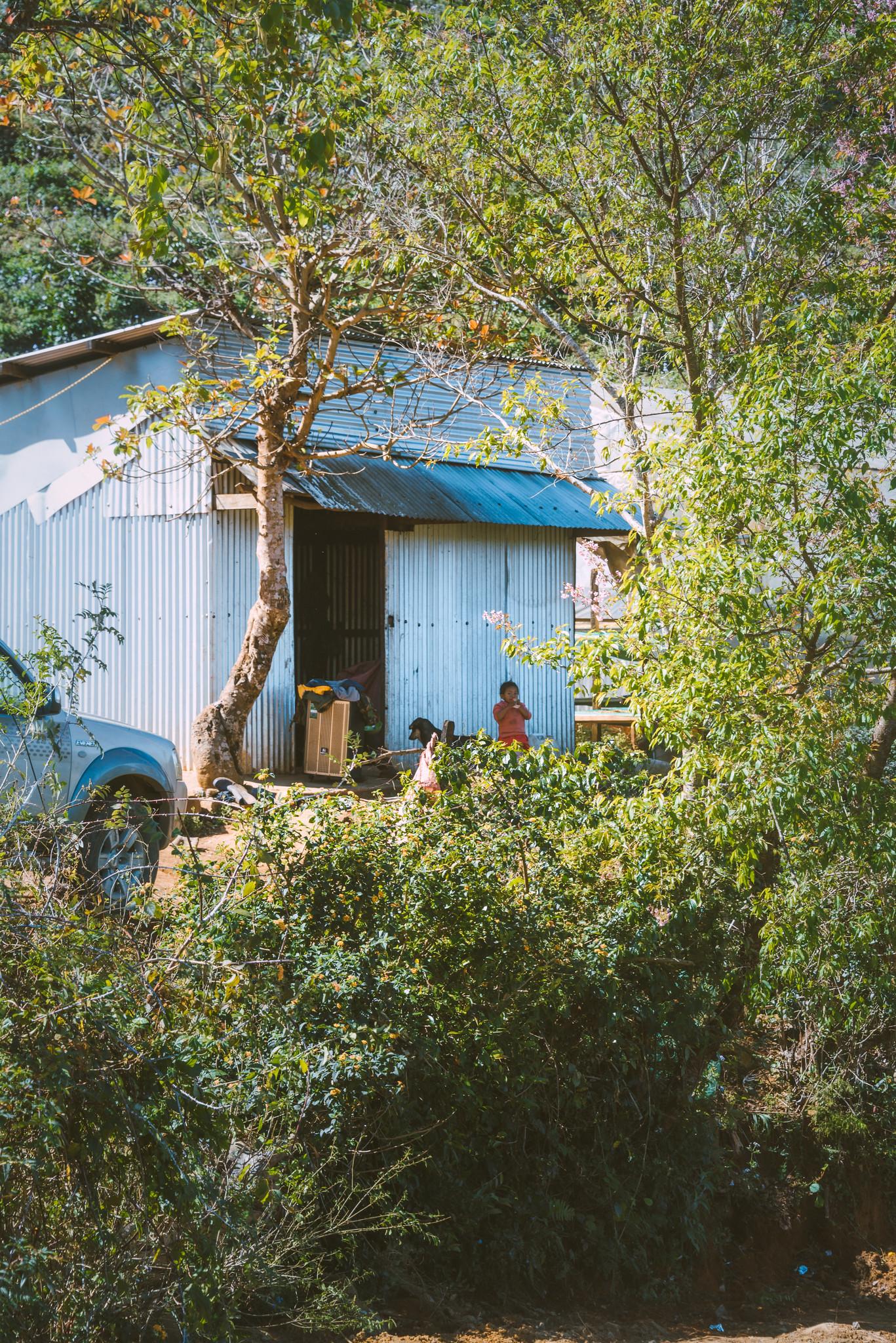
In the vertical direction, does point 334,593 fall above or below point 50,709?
above

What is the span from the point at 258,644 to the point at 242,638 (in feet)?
5.25

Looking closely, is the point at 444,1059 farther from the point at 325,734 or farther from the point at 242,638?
the point at 242,638

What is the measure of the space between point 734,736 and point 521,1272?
2352 mm

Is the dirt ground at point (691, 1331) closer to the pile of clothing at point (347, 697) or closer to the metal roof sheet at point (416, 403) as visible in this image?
the metal roof sheet at point (416, 403)

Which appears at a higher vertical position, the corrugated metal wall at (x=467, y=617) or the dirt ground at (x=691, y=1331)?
the corrugated metal wall at (x=467, y=617)

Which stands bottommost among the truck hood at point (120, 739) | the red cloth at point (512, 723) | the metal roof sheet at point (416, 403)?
the red cloth at point (512, 723)

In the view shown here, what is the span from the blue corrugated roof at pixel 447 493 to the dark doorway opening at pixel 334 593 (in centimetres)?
83

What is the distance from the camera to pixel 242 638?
13492 mm

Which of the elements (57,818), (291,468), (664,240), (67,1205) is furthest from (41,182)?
(67,1205)

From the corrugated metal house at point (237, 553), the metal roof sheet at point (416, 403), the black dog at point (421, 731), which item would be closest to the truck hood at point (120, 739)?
the metal roof sheet at point (416, 403)

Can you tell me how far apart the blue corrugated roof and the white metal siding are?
93cm

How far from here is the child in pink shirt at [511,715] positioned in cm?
1172

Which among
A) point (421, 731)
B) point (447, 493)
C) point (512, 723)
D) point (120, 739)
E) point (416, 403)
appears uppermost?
point (416, 403)

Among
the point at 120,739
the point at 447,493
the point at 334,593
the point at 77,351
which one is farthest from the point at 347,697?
the point at 120,739
